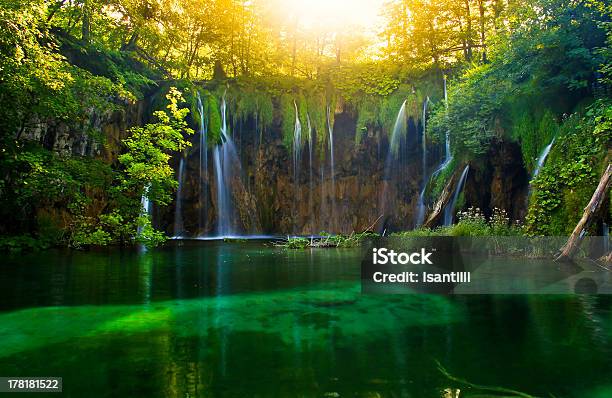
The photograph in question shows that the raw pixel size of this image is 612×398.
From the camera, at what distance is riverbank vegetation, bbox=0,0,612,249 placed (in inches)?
457

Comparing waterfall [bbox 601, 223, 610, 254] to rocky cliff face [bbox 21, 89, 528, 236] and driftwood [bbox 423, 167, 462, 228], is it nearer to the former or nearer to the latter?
driftwood [bbox 423, 167, 462, 228]

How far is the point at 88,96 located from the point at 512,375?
1516cm

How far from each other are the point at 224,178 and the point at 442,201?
1230 centimetres

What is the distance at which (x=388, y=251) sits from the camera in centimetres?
1434

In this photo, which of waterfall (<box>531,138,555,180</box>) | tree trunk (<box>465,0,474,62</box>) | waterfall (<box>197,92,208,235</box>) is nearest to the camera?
waterfall (<box>531,138,555,180</box>)

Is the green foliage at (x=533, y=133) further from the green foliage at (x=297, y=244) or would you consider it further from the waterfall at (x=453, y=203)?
the green foliage at (x=297, y=244)

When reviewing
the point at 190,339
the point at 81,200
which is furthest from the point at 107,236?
the point at 190,339

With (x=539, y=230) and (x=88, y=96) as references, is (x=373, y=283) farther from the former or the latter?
(x=88, y=96)

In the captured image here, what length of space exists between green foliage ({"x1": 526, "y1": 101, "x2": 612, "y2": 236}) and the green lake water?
5.11m

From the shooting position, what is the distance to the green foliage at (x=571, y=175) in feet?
33.8

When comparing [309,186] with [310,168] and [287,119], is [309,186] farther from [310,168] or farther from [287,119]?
[287,119]

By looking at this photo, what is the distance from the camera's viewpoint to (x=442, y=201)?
53.7ft

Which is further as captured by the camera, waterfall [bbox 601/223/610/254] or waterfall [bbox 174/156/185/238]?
waterfall [bbox 174/156/185/238]

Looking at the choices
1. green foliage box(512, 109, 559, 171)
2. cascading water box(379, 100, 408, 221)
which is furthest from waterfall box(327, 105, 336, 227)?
green foliage box(512, 109, 559, 171)
